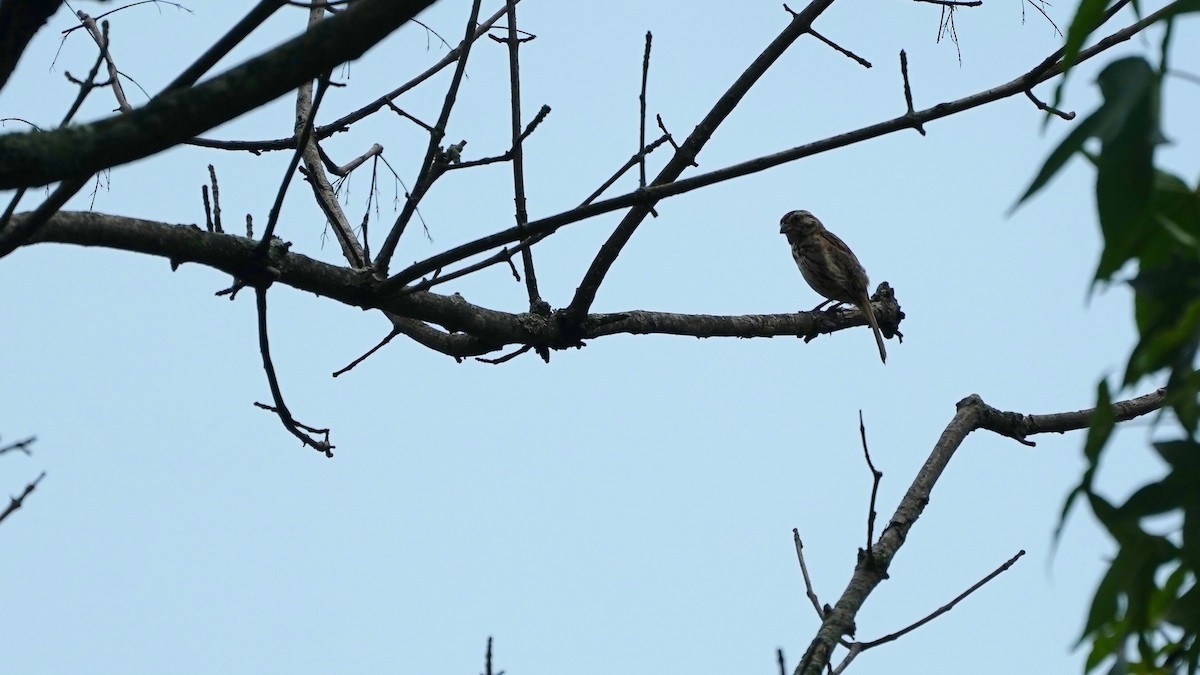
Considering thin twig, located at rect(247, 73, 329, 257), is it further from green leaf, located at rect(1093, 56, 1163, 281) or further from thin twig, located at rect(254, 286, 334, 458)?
green leaf, located at rect(1093, 56, 1163, 281)

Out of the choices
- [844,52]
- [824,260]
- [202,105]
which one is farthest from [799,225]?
[202,105]

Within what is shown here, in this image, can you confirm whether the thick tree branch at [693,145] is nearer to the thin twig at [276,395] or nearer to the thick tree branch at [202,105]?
the thin twig at [276,395]

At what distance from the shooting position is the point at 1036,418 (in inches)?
189

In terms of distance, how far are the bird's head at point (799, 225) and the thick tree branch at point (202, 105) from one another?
9255 mm

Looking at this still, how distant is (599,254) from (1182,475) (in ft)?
8.40

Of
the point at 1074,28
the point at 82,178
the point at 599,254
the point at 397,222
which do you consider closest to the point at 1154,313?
the point at 1074,28

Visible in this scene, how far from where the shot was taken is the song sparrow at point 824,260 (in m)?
9.63

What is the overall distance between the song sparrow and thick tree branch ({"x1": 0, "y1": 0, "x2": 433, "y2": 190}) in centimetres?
701

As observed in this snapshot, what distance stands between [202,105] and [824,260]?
27.9ft

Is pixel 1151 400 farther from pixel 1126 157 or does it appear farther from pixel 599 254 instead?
pixel 1126 157

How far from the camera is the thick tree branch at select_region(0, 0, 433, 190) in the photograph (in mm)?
2014

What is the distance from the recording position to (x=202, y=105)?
6.66 feet

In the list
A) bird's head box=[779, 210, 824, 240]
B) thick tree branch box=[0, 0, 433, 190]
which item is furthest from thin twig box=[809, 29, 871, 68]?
bird's head box=[779, 210, 824, 240]

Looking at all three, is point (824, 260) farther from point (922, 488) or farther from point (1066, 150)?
point (1066, 150)
